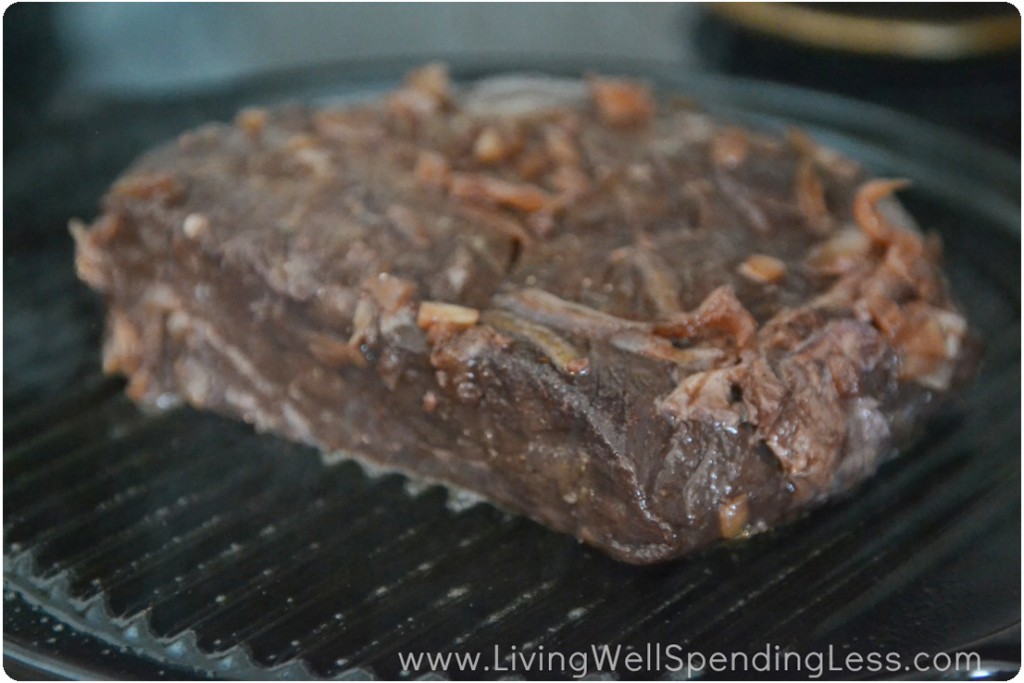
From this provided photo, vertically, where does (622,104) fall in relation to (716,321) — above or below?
above

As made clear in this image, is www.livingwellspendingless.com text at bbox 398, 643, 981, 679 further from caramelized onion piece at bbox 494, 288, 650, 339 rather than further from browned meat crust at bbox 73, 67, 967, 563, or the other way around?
caramelized onion piece at bbox 494, 288, 650, 339

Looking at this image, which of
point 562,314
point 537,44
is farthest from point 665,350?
point 537,44

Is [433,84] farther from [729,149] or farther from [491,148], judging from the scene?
[729,149]

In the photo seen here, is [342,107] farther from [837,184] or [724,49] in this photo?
[724,49]

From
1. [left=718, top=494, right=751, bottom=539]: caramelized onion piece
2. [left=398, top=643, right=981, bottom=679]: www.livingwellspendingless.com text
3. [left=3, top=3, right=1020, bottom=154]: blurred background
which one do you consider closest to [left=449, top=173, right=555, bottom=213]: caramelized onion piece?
[left=718, top=494, right=751, bottom=539]: caramelized onion piece

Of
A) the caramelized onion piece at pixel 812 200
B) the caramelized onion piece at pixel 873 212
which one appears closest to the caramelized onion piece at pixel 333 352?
the caramelized onion piece at pixel 812 200

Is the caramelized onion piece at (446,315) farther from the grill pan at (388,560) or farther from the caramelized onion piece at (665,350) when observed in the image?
the grill pan at (388,560)

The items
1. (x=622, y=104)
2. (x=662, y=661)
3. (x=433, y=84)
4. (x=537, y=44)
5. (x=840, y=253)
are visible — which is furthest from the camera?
(x=537, y=44)
